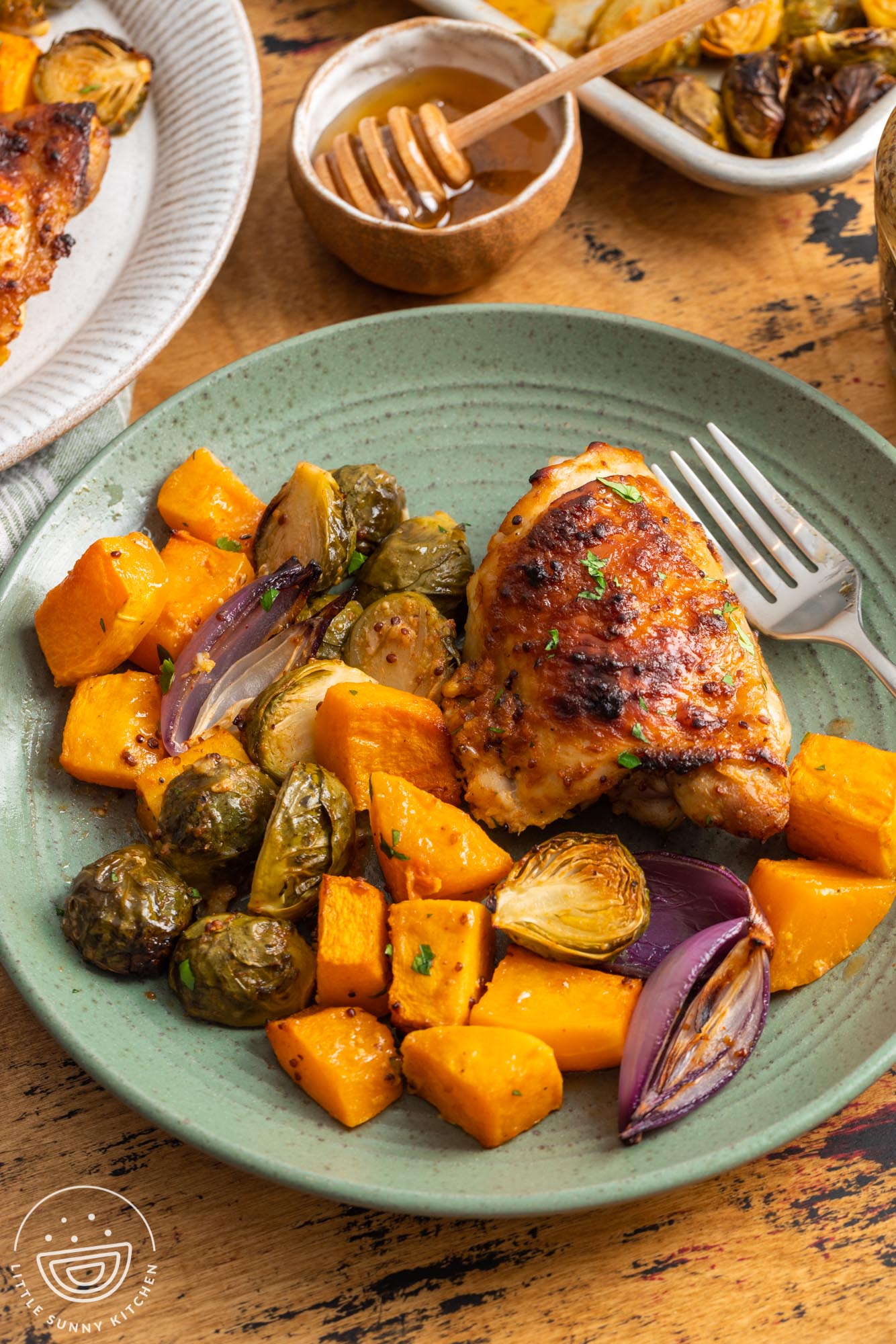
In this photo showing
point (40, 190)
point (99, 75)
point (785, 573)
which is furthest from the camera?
point (99, 75)

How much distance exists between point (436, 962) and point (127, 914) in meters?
0.77

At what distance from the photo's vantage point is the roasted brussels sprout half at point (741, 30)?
468cm

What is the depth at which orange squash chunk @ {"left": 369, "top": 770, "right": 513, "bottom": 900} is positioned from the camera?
295cm

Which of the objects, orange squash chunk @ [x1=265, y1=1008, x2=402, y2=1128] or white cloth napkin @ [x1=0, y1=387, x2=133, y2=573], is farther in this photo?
white cloth napkin @ [x1=0, y1=387, x2=133, y2=573]

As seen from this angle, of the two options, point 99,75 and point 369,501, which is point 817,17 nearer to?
point 99,75

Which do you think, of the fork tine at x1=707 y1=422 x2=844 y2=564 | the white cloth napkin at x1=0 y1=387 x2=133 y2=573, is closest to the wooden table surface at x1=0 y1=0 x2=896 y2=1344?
the white cloth napkin at x1=0 y1=387 x2=133 y2=573

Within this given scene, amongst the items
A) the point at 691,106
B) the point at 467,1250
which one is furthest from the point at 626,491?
the point at 691,106

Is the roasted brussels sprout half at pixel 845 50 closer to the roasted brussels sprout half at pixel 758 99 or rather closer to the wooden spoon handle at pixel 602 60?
the roasted brussels sprout half at pixel 758 99

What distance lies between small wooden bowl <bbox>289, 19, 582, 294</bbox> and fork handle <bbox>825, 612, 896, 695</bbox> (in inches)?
70.5

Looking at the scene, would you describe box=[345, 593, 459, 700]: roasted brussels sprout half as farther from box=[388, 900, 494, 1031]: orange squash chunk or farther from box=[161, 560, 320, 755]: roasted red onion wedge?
box=[388, 900, 494, 1031]: orange squash chunk

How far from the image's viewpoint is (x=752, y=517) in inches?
146

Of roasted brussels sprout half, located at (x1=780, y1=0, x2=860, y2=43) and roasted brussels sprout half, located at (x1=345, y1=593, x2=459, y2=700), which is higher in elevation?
roasted brussels sprout half, located at (x1=780, y1=0, x2=860, y2=43)

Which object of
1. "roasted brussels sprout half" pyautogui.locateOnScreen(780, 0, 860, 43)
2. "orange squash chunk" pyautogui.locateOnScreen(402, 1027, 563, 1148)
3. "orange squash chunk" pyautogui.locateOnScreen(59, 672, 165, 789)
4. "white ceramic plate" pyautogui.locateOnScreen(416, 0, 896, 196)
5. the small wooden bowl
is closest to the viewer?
"orange squash chunk" pyautogui.locateOnScreen(402, 1027, 563, 1148)

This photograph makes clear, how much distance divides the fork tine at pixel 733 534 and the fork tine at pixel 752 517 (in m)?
0.04
